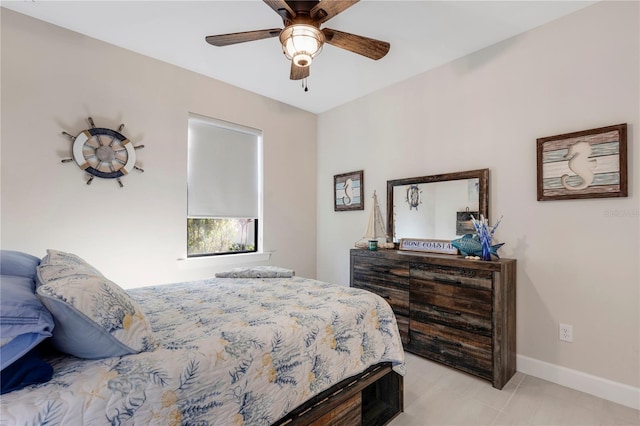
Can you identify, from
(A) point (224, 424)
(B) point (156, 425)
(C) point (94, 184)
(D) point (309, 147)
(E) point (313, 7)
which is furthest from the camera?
(D) point (309, 147)

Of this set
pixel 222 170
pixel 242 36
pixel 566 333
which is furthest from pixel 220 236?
pixel 566 333

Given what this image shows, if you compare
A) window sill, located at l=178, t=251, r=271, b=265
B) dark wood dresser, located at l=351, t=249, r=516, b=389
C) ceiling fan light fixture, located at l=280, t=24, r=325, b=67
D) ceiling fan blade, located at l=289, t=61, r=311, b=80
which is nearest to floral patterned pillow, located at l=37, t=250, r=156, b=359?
ceiling fan light fixture, located at l=280, t=24, r=325, b=67

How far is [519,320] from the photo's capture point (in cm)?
241

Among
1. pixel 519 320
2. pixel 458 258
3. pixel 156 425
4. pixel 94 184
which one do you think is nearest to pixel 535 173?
pixel 458 258

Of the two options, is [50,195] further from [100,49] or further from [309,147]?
[309,147]

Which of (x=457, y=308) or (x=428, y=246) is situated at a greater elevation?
(x=428, y=246)

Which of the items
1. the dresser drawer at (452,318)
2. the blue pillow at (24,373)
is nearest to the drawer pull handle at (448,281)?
the dresser drawer at (452,318)

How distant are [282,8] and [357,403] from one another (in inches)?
87.3

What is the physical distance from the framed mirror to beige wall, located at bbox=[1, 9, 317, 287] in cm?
195

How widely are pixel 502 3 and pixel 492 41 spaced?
0.49 meters

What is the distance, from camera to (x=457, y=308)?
A: 2348mm

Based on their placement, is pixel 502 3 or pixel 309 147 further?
pixel 309 147

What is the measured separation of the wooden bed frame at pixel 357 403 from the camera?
1.36m

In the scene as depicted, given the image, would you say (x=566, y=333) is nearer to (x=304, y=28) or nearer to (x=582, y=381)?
(x=582, y=381)
